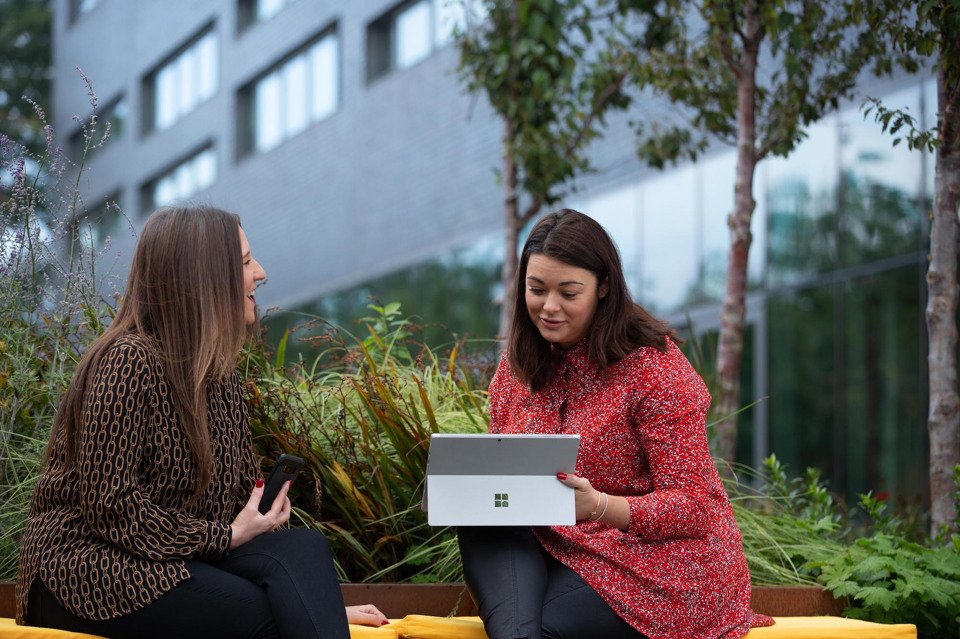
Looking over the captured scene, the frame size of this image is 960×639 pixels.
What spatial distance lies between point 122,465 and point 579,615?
121cm

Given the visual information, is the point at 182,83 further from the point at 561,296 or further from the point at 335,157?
the point at 561,296

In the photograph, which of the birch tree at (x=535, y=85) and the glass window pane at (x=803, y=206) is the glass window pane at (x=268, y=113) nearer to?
the glass window pane at (x=803, y=206)

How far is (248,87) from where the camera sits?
21.8 meters

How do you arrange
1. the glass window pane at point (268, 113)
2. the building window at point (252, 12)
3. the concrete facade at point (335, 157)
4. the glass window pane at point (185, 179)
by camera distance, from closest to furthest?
1. the concrete facade at point (335, 157)
2. the glass window pane at point (268, 113)
3. the building window at point (252, 12)
4. the glass window pane at point (185, 179)

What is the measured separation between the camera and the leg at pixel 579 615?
325 cm

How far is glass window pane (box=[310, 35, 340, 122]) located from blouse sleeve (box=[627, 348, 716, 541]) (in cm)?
1634

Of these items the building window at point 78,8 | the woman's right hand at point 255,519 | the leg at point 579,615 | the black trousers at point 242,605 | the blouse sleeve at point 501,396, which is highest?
the building window at point 78,8

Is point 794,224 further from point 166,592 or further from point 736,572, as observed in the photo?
point 166,592

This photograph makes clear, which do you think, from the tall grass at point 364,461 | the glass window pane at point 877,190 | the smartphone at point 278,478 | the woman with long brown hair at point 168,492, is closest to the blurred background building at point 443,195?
the glass window pane at point 877,190

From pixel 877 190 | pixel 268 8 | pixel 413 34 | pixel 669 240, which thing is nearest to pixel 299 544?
pixel 877 190

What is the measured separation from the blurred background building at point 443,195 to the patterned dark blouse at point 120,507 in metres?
0.74

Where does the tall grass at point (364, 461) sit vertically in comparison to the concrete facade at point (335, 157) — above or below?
below

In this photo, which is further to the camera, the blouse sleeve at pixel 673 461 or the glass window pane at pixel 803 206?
the glass window pane at pixel 803 206

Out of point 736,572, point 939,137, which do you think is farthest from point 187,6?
point 736,572
